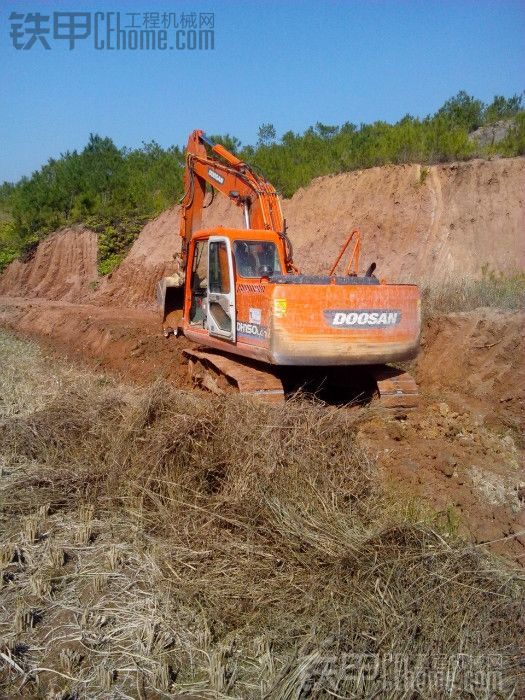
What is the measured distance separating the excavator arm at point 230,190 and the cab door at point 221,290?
81cm

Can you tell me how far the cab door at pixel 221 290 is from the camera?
7809mm

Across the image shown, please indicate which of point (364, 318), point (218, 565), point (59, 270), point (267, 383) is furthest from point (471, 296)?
point (59, 270)

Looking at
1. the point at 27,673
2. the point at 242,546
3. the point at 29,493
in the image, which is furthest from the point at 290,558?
the point at 29,493

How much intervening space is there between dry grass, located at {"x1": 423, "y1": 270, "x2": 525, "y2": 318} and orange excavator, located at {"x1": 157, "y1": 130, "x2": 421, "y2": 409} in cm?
314

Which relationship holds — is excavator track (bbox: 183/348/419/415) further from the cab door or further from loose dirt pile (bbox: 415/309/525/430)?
loose dirt pile (bbox: 415/309/525/430)

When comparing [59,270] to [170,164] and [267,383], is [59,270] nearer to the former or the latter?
[170,164]

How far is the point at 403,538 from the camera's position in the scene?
3.88 m

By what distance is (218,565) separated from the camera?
Answer: 406 cm

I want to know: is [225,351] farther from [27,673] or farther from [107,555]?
[27,673]

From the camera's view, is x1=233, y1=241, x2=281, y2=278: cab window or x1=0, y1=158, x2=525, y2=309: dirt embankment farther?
x1=0, y1=158, x2=525, y2=309: dirt embankment

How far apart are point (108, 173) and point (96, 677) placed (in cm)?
2224

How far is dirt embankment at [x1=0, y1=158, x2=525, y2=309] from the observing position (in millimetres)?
14602

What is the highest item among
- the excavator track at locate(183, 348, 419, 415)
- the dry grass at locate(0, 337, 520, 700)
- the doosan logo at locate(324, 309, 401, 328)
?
the doosan logo at locate(324, 309, 401, 328)

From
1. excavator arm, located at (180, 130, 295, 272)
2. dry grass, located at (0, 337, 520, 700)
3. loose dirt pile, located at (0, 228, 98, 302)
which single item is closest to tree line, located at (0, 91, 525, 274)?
loose dirt pile, located at (0, 228, 98, 302)
